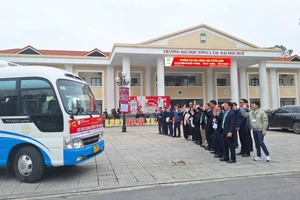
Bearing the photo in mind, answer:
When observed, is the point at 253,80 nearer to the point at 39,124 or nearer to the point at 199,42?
the point at 199,42

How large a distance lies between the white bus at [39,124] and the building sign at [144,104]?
16990 millimetres

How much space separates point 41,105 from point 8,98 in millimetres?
900

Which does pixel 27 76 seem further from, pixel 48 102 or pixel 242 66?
pixel 242 66

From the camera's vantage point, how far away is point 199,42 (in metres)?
27.0

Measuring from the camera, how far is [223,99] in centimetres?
3309

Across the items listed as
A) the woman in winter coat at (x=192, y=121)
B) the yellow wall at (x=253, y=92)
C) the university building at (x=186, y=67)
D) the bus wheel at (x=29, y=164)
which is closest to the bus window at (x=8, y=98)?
the bus wheel at (x=29, y=164)

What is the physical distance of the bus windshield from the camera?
18.9 feet

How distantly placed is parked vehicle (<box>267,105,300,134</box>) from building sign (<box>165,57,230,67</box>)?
433 inches

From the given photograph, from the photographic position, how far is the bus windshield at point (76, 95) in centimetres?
576

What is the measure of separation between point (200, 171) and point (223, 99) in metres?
28.1

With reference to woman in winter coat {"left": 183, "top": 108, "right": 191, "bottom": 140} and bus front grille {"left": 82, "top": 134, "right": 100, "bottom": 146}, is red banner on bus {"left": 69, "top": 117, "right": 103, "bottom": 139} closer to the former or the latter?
bus front grille {"left": 82, "top": 134, "right": 100, "bottom": 146}

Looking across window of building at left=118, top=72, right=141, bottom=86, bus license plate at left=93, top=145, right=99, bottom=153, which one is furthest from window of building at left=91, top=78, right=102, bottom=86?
bus license plate at left=93, top=145, right=99, bottom=153

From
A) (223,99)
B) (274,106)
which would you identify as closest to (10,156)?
(223,99)

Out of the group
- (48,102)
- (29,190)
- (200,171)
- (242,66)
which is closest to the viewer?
(29,190)
